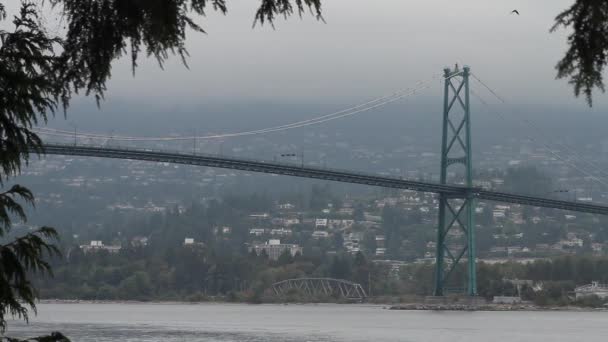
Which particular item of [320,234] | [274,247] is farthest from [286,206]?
[274,247]

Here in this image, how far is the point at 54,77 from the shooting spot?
6016 millimetres

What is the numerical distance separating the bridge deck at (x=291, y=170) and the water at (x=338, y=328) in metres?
4.48

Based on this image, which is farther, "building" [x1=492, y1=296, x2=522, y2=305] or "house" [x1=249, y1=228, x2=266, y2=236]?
"house" [x1=249, y1=228, x2=266, y2=236]

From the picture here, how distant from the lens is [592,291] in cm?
7588

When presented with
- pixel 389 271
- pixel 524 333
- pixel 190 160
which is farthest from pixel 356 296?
pixel 524 333

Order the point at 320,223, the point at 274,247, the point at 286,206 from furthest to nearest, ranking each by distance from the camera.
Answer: the point at 286,206
the point at 320,223
the point at 274,247

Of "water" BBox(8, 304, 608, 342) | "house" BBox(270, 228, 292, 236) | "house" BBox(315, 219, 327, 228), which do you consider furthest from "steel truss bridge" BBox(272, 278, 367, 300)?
"house" BBox(315, 219, 327, 228)

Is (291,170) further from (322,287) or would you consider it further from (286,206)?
(286,206)

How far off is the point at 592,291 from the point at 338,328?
1215 inches

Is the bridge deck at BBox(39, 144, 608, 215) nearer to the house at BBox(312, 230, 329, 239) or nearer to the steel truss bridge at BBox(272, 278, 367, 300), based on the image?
the steel truss bridge at BBox(272, 278, 367, 300)

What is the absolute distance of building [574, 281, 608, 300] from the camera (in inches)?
2941

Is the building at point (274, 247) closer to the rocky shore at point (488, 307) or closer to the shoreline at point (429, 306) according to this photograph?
the shoreline at point (429, 306)

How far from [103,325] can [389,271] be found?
2006 inches

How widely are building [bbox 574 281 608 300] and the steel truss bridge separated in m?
14.7
